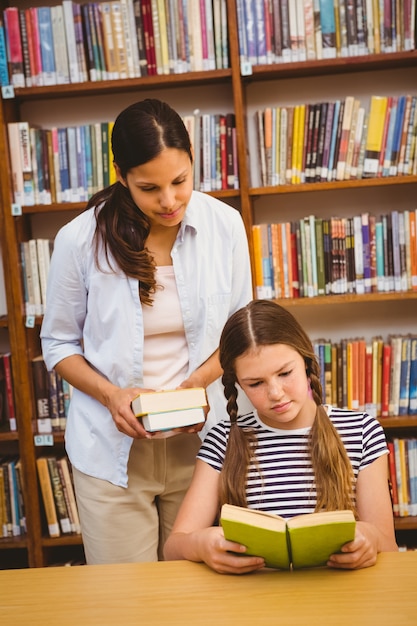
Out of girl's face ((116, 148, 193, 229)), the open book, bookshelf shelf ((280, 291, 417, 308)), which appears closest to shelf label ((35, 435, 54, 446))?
bookshelf shelf ((280, 291, 417, 308))

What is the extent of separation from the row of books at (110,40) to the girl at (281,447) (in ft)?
4.38

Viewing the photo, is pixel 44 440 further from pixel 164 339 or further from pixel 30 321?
pixel 164 339

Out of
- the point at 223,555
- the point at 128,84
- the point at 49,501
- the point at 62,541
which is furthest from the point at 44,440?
the point at 223,555

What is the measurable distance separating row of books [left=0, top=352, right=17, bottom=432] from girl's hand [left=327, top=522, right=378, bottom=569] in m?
1.79

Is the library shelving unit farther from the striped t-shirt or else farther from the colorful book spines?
the striped t-shirt

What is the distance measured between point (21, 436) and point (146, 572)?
1568 mm

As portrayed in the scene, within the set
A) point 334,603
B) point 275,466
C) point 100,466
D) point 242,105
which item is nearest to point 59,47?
point 242,105

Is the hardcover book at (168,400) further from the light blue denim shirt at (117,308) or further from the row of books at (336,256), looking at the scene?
the row of books at (336,256)

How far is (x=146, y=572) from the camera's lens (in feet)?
3.92

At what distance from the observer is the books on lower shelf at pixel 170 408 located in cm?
149

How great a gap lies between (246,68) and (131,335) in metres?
1.24

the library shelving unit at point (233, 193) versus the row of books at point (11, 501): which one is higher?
the library shelving unit at point (233, 193)

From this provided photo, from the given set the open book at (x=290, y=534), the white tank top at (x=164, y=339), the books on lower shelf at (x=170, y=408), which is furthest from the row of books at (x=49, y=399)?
the open book at (x=290, y=534)

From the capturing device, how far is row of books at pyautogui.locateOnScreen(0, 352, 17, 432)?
2.70m
